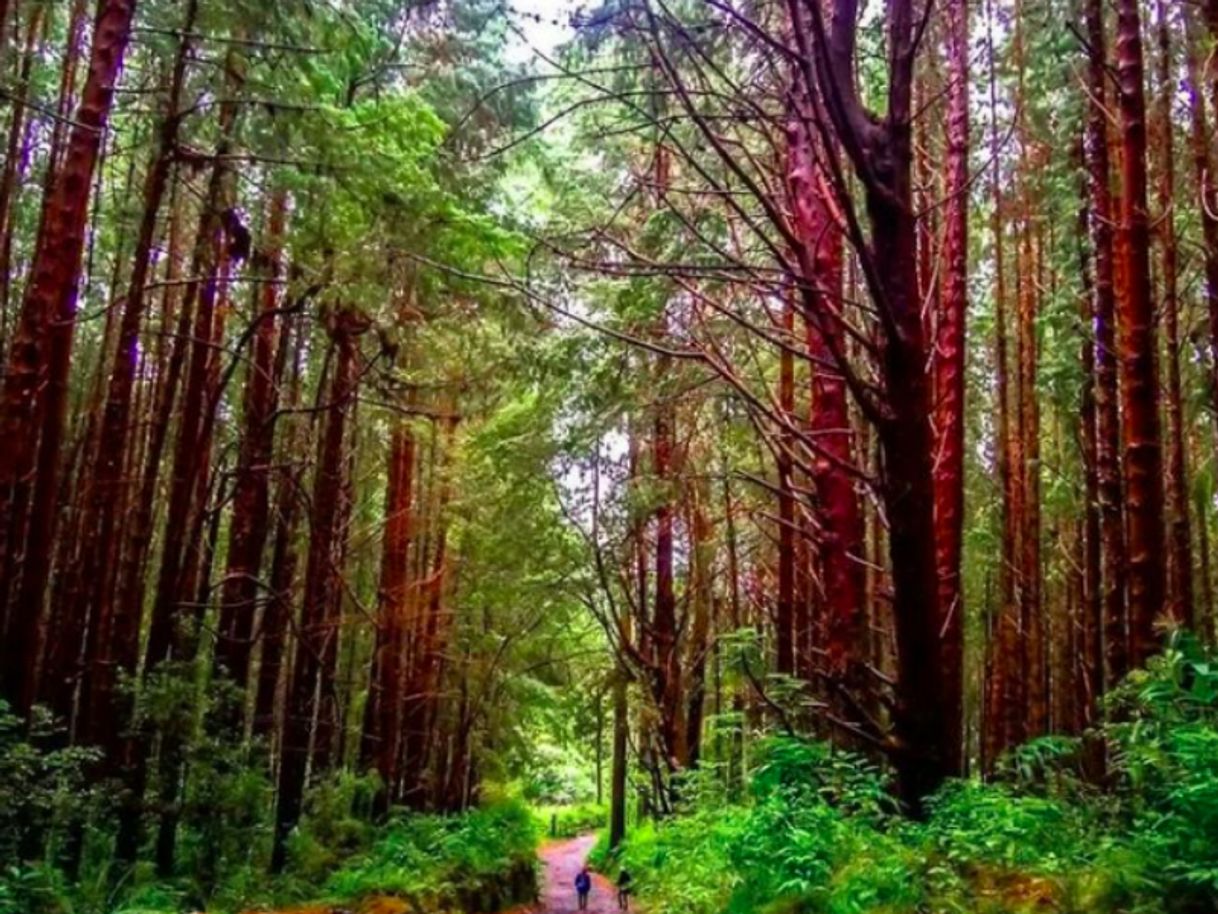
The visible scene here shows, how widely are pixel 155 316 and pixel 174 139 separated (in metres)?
7.44

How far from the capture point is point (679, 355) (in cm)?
461

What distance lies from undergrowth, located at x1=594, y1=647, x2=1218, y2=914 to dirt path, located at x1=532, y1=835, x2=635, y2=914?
43.4 ft

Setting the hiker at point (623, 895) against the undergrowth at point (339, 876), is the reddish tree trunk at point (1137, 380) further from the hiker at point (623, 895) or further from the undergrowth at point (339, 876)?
the hiker at point (623, 895)

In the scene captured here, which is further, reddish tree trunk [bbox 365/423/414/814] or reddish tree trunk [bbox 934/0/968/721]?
reddish tree trunk [bbox 365/423/414/814]

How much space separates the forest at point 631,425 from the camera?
482cm

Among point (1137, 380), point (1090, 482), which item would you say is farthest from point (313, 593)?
point (1137, 380)

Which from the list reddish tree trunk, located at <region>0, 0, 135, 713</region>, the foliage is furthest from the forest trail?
reddish tree trunk, located at <region>0, 0, 135, 713</region>

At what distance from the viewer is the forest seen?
15.8 feet

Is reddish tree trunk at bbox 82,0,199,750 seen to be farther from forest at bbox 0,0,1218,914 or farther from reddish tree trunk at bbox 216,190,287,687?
reddish tree trunk at bbox 216,190,287,687

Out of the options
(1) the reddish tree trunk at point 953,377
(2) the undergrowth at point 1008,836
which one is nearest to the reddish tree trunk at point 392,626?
(1) the reddish tree trunk at point 953,377

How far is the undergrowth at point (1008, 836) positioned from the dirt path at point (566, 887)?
1324 cm

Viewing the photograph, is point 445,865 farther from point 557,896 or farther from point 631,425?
point 557,896

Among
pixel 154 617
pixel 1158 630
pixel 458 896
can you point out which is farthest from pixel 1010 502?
pixel 154 617

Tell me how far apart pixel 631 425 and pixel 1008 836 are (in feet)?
39.9
